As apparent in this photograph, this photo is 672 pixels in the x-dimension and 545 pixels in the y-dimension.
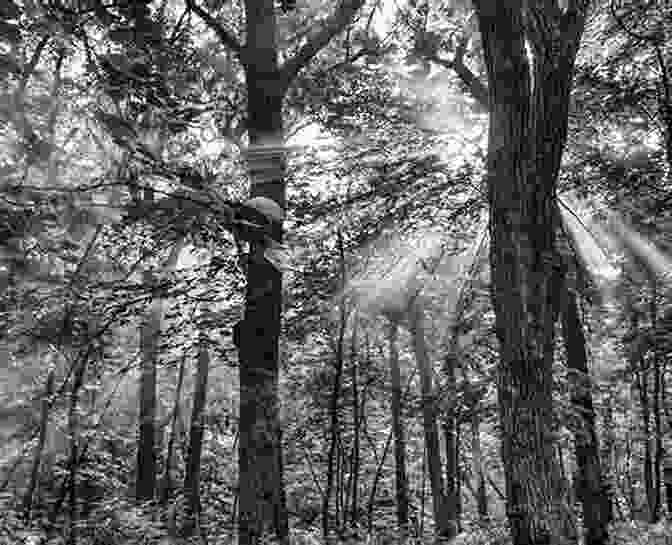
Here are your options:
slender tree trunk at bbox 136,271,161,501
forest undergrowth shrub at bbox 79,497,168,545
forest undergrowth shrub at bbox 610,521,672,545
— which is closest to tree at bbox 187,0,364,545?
forest undergrowth shrub at bbox 79,497,168,545

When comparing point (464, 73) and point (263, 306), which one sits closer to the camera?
point (263, 306)

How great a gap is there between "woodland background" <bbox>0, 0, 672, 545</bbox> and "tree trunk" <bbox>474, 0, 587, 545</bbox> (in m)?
0.07

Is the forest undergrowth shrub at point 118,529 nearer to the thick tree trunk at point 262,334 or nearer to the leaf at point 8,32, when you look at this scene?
the thick tree trunk at point 262,334

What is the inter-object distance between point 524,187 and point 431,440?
36.3ft

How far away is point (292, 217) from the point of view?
7738 millimetres

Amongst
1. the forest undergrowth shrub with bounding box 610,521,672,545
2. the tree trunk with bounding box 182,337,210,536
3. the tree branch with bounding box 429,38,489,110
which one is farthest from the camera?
the tree trunk with bounding box 182,337,210,536

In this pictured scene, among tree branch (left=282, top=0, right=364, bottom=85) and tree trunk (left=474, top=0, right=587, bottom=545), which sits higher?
tree branch (left=282, top=0, right=364, bottom=85)

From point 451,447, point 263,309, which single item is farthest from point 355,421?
point 451,447

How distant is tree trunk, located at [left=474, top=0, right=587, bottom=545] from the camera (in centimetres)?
443

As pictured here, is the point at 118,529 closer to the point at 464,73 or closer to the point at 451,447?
the point at 464,73

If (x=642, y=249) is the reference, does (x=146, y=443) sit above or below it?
below

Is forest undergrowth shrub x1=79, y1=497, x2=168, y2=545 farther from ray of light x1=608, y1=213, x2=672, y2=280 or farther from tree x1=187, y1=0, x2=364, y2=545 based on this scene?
ray of light x1=608, y1=213, x2=672, y2=280

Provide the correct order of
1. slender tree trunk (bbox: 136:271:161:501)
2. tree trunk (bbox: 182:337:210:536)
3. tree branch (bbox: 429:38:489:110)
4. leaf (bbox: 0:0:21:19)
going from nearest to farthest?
leaf (bbox: 0:0:21:19)
tree branch (bbox: 429:38:489:110)
tree trunk (bbox: 182:337:210:536)
slender tree trunk (bbox: 136:271:161:501)

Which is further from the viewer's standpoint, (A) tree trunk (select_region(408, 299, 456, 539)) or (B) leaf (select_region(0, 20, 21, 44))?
(A) tree trunk (select_region(408, 299, 456, 539))
